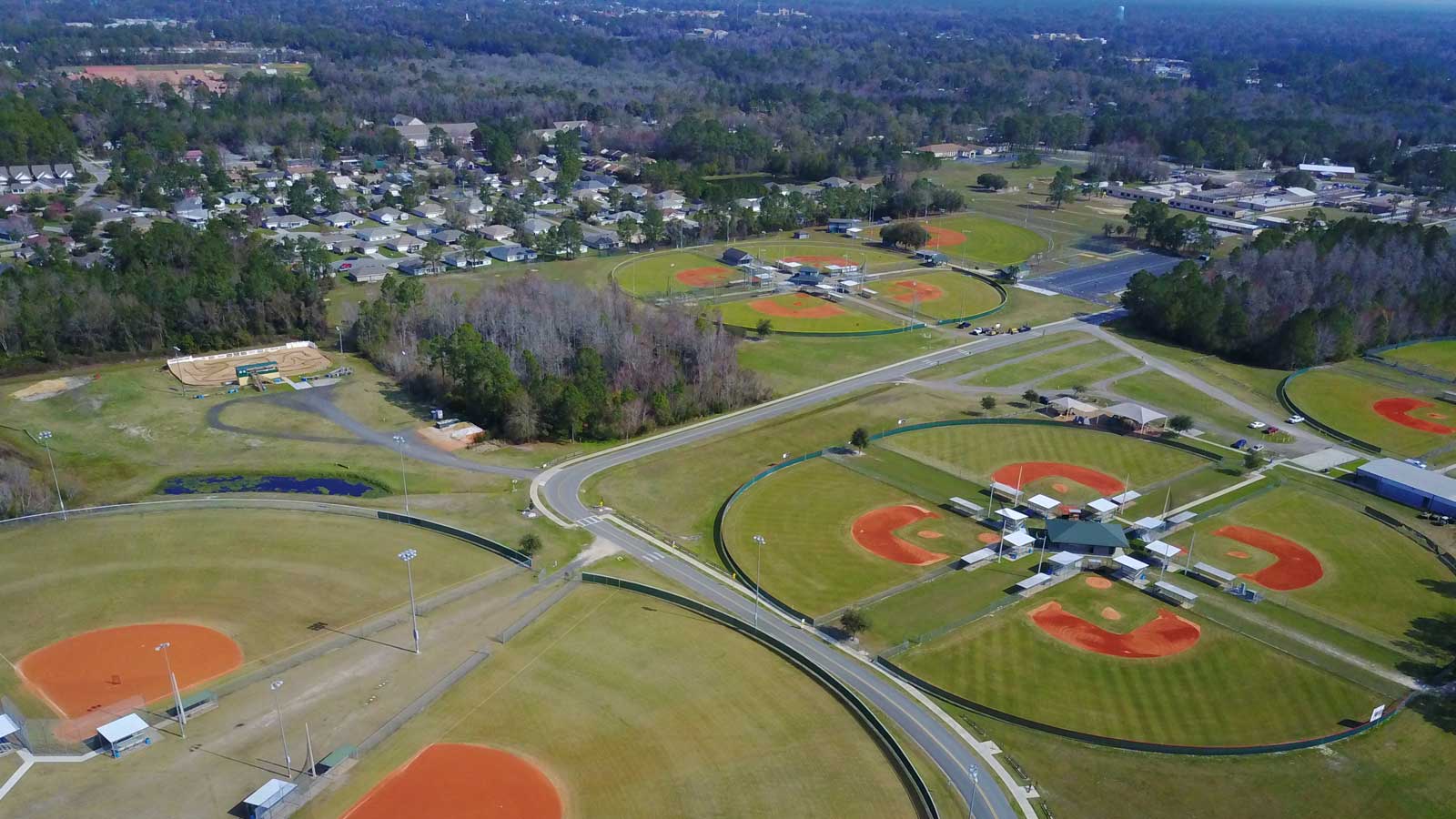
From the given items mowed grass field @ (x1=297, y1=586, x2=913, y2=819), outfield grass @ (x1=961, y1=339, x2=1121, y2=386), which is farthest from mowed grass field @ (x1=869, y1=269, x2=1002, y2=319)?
mowed grass field @ (x1=297, y1=586, x2=913, y2=819)

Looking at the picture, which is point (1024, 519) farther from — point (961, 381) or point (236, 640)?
point (236, 640)

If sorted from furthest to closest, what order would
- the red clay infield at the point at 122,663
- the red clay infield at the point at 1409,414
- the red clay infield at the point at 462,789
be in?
the red clay infield at the point at 1409,414 < the red clay infield at the point at 122,663 < the red clay infield at the point at 462,789

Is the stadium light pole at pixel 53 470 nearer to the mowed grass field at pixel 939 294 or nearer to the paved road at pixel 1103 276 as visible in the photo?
the mowed grass field at pixel 939 294

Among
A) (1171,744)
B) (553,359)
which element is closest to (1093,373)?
(553,359)

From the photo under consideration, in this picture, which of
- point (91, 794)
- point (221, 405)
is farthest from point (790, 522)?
point (221, 405)

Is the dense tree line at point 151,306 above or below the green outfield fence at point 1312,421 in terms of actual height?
above

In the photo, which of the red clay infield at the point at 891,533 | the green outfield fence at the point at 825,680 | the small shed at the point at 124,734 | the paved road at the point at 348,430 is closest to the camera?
the green outfield fence at the point at 825,680

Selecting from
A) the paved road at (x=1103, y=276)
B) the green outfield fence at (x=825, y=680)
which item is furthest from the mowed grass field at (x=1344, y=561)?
the paved road at (x=1103, y=276)
